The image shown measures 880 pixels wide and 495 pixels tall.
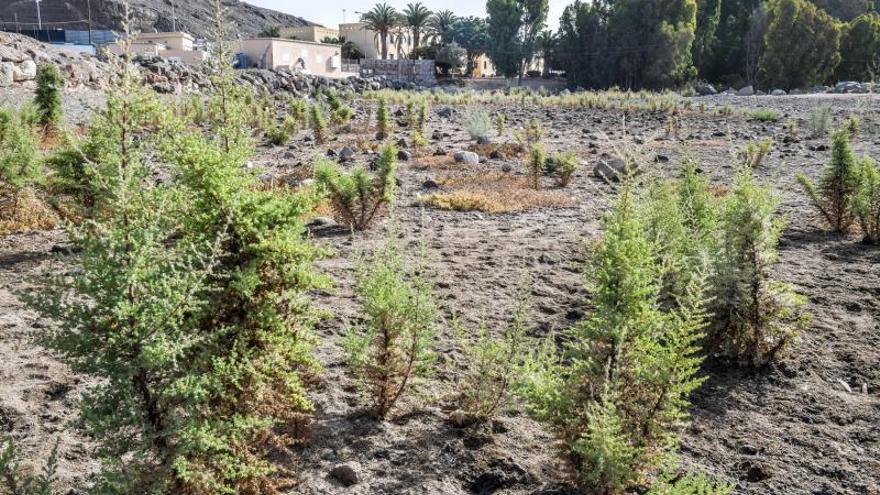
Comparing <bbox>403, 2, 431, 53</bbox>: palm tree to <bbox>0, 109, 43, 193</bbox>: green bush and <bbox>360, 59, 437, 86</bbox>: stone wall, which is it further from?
<bbox>0, 109, 43, 193</bbox>: green bush

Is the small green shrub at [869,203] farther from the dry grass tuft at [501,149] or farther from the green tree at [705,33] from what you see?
the green tree at [705,33]

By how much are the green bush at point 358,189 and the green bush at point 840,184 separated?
4.55m

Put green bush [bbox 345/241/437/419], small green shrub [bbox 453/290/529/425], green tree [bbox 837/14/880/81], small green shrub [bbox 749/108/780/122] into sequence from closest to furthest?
1. green bush [bbox 345/241/437/419]
2. small green shrub [bbox 453/290/529/425]
3. small green shrub [bbox 749/108/780/122]
4. green tree [bbox 837/14/880/81]

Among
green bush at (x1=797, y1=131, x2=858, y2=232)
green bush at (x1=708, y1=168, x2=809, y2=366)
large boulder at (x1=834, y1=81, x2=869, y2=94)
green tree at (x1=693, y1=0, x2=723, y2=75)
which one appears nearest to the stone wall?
green tree at (x1=693, y1=0, x2=723, y2=75)

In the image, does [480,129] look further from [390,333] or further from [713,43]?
[713,43]

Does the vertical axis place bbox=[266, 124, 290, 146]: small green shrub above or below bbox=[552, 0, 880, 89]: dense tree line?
below

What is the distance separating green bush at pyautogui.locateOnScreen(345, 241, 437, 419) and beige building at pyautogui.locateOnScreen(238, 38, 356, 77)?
45.5m

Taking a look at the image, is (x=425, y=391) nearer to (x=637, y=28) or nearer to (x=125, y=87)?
(x=125, y=87)

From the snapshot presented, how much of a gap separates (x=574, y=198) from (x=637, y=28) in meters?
47.9

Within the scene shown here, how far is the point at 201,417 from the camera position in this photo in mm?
2740

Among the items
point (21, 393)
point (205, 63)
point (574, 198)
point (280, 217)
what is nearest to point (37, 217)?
point (21, 393)

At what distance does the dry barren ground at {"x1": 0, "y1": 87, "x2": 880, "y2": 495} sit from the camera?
335 cm

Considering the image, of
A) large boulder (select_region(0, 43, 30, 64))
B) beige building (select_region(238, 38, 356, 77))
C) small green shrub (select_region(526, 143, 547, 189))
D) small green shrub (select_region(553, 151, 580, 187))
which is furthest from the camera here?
beige building (select_region(238, 38, 356, 77))

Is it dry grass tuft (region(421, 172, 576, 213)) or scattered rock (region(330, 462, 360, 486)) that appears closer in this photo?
scattered rock (region(330, 462, 360, 486))
